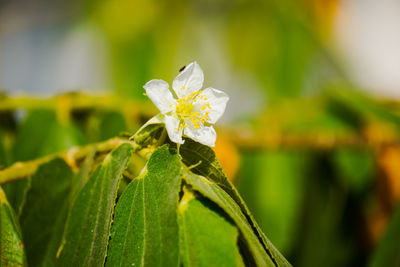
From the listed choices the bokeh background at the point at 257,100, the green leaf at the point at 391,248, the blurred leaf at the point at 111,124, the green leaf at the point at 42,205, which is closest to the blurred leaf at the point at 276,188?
the bokeh background at the point at 257,100

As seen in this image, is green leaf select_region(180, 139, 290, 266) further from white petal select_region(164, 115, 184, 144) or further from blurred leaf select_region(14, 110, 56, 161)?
blurred leaf select_region(14, 110, 56, 161)

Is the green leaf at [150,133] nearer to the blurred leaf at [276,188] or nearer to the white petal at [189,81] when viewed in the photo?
the white petal at [189,81]

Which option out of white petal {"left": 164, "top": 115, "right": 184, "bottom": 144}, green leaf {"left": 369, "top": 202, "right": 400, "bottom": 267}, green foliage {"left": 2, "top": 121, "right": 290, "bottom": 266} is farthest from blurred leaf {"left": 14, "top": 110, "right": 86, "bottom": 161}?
green leaf {"left": 369, "top": 202, "right": 400, "bottom": 267}

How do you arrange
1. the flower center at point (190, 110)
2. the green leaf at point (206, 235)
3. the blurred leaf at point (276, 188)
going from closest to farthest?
the green leaf at point (206, 235), the flower center at point (190, 110), the blurred leaf at point (276, 188)

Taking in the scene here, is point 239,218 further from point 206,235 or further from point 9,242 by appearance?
point 9,242

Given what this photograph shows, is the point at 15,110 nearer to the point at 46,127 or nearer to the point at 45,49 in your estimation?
the point at 46,127

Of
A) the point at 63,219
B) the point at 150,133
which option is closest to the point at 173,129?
the point at 150,133
